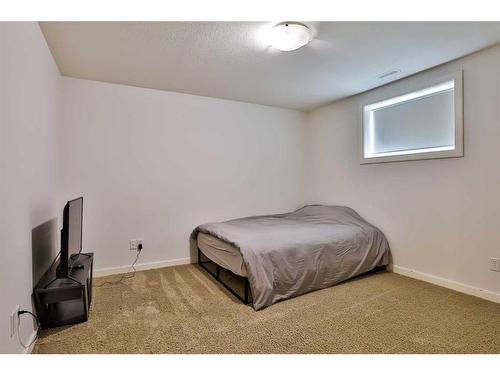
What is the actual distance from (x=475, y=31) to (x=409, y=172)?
1.41 meters

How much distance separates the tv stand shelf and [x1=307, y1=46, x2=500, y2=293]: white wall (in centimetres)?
318

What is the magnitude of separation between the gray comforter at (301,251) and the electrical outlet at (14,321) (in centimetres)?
150

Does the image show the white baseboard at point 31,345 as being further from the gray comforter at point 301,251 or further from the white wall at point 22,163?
the gray comforter at point 301,251

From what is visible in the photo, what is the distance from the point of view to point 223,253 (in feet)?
8.90

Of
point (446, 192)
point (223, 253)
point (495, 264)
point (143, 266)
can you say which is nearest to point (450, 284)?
point (495, 264)

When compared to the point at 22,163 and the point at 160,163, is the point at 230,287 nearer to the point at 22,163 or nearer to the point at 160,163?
the point at 160,163

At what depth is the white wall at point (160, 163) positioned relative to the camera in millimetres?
3027

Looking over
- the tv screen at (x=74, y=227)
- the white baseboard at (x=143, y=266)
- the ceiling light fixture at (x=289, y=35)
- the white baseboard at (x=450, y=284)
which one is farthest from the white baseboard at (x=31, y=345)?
the white baseboard at (x=450, y=284)

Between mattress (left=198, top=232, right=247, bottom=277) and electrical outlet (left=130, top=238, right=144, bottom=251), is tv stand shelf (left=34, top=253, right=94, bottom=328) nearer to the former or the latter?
electrical outlet (left=130, top=238, right=144, bottom=251)
